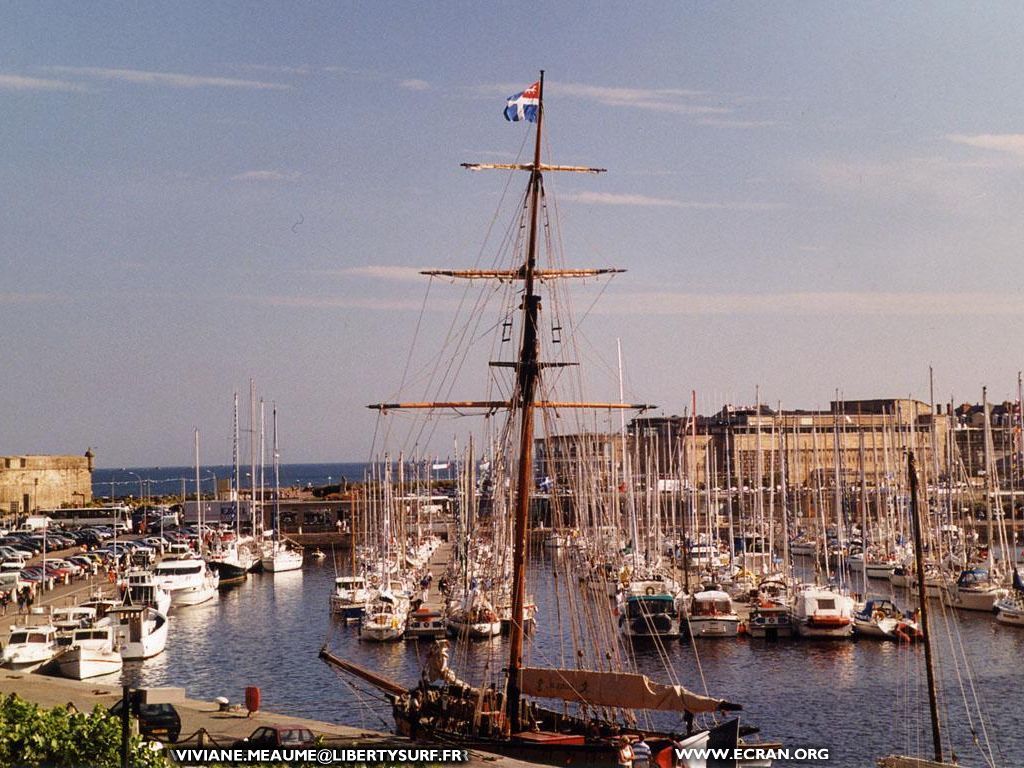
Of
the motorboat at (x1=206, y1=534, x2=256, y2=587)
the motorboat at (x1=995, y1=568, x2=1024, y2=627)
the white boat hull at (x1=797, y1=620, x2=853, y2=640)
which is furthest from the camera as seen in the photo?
the motorboat at (x1=206, y1=534, x2=256, y2=587)

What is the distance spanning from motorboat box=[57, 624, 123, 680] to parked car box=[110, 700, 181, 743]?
22.5 meters

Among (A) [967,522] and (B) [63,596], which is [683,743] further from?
(A) [967,522]

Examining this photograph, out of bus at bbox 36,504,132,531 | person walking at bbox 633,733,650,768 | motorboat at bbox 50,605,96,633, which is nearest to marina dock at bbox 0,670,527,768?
person walking at bbox 633,733,650,768

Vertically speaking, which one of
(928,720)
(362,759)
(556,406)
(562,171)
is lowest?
(928,720)

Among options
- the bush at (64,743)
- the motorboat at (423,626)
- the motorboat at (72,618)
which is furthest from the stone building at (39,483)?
the bush at (64,743)

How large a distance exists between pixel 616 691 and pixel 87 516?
4735 inches

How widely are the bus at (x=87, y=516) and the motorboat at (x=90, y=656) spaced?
77.8m

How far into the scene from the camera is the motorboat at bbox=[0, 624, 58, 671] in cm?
5284

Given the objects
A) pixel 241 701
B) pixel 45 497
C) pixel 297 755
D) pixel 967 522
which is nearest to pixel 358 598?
pixel 241 701

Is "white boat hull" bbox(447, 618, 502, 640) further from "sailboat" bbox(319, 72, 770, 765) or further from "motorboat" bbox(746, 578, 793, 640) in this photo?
"sailboat" bbox(319, 72, 770, 765)

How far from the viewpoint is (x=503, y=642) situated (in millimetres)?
65000

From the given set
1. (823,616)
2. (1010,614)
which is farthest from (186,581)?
(1010,614)

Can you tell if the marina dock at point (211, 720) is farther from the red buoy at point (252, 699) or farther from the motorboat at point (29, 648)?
the motorboat at point (29, 648)

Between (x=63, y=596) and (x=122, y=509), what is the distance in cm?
6905
